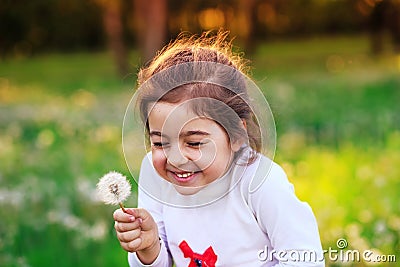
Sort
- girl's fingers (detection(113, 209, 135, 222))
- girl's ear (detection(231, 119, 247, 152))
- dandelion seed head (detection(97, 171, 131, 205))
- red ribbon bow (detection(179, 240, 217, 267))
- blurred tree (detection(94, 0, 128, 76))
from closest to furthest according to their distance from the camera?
dandelion seed head (detection(97, 171, 131, 205)) < girl's fingers (detection(113, 209, 135, 222)) < girl's ear (detection(231, 119, 247, 152)) < red ribbon bow (detection(179, 240, 217, 267)) < blurred tree (detection(94, 0, 128, 76))

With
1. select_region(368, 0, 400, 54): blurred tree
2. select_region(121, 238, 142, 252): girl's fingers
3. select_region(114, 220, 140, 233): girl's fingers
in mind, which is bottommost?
select_region(121, 238, 142, 252): girl's fingers

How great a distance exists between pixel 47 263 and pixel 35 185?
1290 millimetres

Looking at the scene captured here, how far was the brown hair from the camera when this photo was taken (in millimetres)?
2324

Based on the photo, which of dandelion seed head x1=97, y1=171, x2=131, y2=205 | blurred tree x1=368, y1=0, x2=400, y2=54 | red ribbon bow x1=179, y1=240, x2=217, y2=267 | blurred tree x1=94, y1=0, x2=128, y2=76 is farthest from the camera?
blurred tree x1=368, y1=0, x2=400, y2=54

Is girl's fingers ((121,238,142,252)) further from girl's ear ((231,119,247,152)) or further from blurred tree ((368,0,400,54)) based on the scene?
blurred tree ((368,0,400,54))

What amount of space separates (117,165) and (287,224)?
3081 millimetres

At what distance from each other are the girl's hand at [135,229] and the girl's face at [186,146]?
132mm

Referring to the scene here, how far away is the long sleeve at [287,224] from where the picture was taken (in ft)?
7.61

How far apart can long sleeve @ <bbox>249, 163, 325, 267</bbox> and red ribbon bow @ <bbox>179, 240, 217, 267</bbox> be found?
205mm

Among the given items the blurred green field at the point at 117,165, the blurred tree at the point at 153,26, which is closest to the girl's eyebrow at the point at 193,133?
the blurred green field at the point at 117,165

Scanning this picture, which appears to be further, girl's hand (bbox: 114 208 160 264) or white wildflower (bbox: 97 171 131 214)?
girl's hand (bbox: 114 208 160 264)

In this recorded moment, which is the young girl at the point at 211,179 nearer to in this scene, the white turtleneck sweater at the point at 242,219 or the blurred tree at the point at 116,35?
the white turtleneck sweater at the point at 242,219

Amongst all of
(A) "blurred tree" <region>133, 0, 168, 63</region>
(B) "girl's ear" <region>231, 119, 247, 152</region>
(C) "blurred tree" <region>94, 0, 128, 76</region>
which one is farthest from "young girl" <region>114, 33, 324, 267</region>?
(C) "blurred tree" <region>94, 0, 128, 76</region>

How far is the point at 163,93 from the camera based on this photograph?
234 cm
